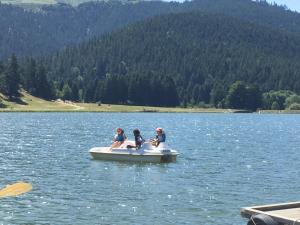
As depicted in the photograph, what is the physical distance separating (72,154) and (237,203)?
31.1m

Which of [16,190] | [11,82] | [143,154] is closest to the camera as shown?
[16,190]

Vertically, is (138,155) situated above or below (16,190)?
below

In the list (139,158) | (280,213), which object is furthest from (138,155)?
(280,213)

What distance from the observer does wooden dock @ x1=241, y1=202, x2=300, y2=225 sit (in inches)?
843

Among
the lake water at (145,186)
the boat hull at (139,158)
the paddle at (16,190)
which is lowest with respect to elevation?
the lake water at (145,186)

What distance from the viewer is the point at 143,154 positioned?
5400 cm

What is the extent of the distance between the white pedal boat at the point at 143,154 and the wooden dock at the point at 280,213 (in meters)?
30.3

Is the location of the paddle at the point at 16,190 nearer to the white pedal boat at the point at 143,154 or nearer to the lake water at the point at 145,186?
the lake water at the point at 145,186

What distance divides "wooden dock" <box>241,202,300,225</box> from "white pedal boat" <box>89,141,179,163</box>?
99.4 feet

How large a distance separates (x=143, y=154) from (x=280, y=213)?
3181cm

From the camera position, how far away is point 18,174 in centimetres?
4516

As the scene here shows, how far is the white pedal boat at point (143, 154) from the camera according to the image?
5397 cm

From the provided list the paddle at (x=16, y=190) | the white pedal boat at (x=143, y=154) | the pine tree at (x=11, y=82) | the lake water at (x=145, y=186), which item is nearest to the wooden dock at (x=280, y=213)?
the lake water at (x=145, y=186)

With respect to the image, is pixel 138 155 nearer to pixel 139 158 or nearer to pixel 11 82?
pixel 139 158
